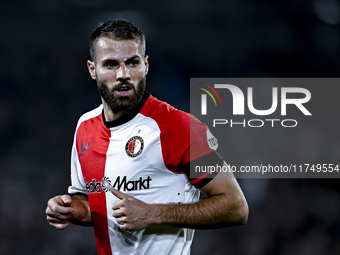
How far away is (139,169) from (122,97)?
1.45 ft

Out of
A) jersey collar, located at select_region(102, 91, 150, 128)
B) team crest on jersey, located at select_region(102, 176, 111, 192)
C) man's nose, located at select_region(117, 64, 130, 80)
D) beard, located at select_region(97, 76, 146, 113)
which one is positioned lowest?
team crest on jersey, located at select_region(102, 176, 111, 192)

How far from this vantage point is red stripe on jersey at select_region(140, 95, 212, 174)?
1839mm

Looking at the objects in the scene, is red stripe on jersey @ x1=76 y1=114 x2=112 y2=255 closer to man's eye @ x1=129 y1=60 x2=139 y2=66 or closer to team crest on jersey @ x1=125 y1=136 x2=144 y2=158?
team crest on jersey @ x1=125 y1=136 x2=144 y2=158

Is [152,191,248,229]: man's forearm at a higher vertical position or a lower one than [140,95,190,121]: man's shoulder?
lower

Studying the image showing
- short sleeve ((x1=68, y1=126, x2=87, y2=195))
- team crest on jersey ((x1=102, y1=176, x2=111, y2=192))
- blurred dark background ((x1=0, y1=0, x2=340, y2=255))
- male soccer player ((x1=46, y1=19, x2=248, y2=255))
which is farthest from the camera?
blurred dark background ((x1=0, y1=0, x2=340, y2=255))

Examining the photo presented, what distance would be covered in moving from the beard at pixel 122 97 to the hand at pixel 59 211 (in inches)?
24.0

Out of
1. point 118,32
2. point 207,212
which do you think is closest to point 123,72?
point 118,32

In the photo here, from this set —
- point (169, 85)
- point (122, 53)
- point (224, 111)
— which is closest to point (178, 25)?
point (169, 85)

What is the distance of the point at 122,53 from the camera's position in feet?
6.45

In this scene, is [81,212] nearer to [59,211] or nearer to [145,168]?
[59,211]

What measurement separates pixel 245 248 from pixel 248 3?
393 cm

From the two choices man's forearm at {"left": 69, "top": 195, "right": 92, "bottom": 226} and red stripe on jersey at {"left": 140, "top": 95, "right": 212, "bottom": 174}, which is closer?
red stripe on jersey at {"left": 140, "top": 95, "right": 212, "bottom": 174}

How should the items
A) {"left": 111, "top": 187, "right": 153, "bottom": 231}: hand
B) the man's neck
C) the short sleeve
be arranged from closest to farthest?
1. {"left": 111, "top": 187, "right": 153, "bottom": 231}: hand
2. the man's neck
3. the short sleeve

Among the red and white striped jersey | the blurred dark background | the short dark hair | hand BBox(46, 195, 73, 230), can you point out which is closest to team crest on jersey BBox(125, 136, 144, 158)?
the red and white striped jersey
